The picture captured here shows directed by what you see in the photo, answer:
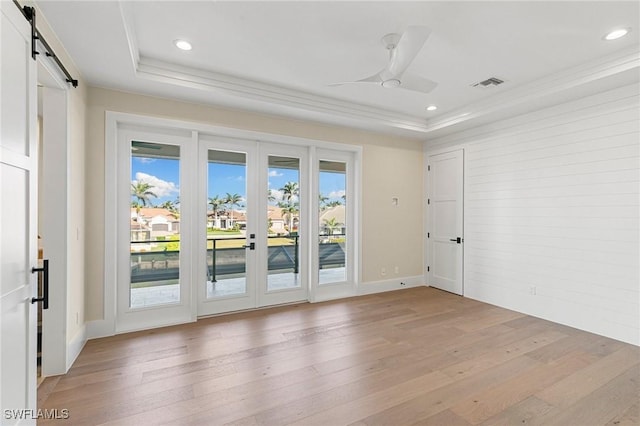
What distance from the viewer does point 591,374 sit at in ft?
8.91

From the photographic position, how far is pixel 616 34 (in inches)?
107

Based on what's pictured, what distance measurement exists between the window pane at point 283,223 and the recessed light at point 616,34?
3.63m

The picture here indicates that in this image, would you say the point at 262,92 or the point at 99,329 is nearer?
the point at 99,329

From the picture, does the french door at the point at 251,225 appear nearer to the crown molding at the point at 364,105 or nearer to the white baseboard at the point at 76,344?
the crown molding at the point at 364,105

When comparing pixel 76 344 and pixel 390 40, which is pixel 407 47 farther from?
pixel 76 344

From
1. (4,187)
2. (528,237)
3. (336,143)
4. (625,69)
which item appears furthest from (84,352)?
(625,69)

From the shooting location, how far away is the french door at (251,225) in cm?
418

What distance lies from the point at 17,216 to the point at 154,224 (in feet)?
7.31

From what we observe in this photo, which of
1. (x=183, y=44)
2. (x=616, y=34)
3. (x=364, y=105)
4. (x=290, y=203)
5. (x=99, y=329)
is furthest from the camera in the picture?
(x=290, y=203)

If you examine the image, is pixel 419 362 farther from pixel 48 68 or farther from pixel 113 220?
pixel 48 68

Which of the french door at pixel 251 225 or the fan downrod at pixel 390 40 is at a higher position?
the fan downrod at pixel 390 40

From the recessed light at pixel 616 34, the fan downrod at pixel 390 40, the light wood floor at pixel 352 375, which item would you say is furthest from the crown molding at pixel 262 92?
the light wood floor at pixel 352 375

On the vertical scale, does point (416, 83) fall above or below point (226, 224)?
above

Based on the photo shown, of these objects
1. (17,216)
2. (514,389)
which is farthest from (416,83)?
(17,216)
